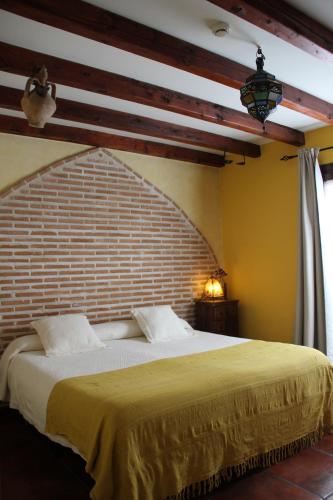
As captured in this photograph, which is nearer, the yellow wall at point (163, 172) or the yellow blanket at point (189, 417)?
the yellow blanket at point (189, 417)

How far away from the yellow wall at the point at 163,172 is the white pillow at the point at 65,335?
1260mm

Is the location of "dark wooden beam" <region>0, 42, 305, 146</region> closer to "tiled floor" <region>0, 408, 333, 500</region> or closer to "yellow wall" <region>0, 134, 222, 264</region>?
"yellow wall" <region>0, 134, 222, 264</region>

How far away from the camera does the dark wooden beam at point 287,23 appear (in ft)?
6.72

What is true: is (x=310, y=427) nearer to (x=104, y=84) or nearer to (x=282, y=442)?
(x=282, y=442)

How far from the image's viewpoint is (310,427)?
9.34ft

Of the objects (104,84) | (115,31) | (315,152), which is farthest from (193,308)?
(115,31)

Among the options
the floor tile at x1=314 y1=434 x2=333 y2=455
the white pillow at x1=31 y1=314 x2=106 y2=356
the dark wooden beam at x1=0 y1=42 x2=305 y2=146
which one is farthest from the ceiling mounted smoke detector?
the floor tile at x1=314 y1=434 x2=333 y2=455

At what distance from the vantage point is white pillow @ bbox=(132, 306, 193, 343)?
3.82m

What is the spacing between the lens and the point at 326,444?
9.45 ft

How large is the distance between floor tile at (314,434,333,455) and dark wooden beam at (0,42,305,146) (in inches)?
101

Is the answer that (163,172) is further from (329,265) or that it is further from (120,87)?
(329,265)

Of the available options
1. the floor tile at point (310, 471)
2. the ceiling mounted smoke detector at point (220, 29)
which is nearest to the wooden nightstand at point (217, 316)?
the floor tile at point (310, 471)

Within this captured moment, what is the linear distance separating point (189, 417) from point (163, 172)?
3.01 metres

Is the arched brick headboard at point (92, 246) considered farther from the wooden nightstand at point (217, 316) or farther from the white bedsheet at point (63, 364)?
the white bedsheet at point (63, 364)
